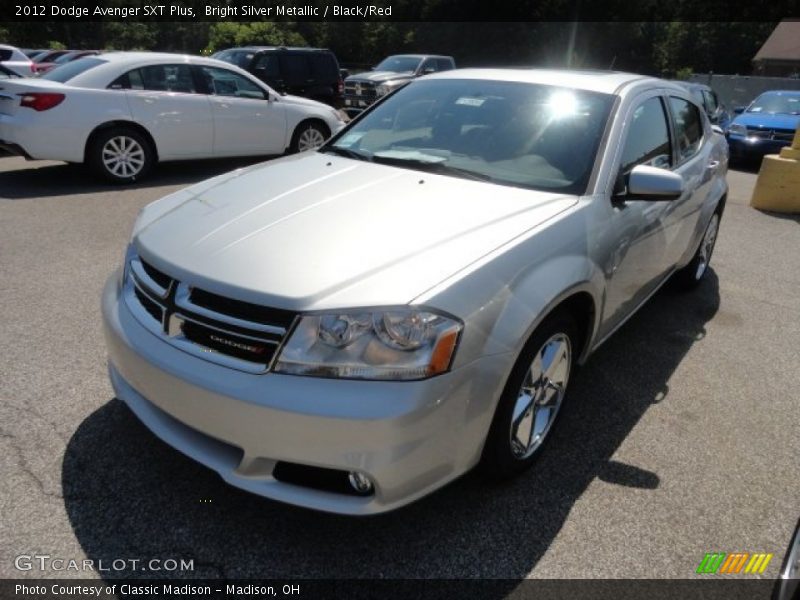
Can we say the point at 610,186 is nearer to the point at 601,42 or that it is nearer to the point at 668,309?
the point at 668,309

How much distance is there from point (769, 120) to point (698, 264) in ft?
30.4

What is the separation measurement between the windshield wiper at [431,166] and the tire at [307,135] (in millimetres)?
6524

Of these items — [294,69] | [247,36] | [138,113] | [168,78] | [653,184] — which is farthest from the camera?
[247,36]

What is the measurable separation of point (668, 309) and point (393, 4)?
176ft

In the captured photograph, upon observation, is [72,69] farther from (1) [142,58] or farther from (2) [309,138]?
(2) [309,138]

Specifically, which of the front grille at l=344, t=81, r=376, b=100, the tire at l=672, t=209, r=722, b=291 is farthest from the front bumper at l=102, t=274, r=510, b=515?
the front grille at l=344, t=81, r=376, b=100

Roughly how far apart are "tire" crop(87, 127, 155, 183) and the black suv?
4.76 m

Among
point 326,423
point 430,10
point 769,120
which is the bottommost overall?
point 326,423

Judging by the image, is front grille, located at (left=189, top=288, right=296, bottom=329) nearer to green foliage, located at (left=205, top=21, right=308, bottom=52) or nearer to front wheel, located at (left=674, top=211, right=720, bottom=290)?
front wheel, located at (left=674, top=211, right=720, bottom=290)

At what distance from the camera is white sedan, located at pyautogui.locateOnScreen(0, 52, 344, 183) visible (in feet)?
23.4

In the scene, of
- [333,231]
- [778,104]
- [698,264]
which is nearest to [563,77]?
[333,231]

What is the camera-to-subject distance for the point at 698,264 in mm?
4926

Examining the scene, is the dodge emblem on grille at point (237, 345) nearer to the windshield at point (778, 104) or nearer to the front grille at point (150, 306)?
the front grille at point (150, 306)

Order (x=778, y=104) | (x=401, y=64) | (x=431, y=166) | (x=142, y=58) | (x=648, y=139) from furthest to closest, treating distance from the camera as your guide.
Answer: (x=401, y=64), (x=778, y=104), (x=142, y=58), (x=648, y=139), (x=431, y=166)
